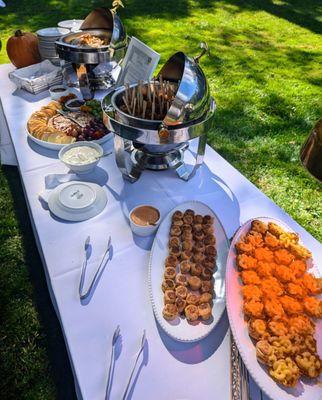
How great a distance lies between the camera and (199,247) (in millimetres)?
1171

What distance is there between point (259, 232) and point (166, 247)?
327 mm

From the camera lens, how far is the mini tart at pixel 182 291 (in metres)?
1.02

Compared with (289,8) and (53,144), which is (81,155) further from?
(289,8)

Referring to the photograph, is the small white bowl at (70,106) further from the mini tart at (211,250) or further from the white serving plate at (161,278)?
the mini tart at (211,250)

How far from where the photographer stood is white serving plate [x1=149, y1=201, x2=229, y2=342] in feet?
3.14

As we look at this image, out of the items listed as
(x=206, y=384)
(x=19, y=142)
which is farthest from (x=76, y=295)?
(x=19, y=142)

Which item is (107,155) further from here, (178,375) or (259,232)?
(178,375)

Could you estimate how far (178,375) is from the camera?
917 millimetres

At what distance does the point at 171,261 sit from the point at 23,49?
205 cm

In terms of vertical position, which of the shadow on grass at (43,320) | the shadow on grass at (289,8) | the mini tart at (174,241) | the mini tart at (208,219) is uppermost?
the mini tart at (208,219)

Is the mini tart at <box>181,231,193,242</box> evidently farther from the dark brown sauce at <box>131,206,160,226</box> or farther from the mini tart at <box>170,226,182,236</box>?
the dark brown sauce at <box>131,206,160,226</box>

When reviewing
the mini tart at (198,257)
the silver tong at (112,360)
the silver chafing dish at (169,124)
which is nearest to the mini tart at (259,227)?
the mini tart at (198,257)

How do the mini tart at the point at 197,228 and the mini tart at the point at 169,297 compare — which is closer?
the mini tart at the point at 169,297

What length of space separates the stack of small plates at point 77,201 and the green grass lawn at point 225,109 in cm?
74
